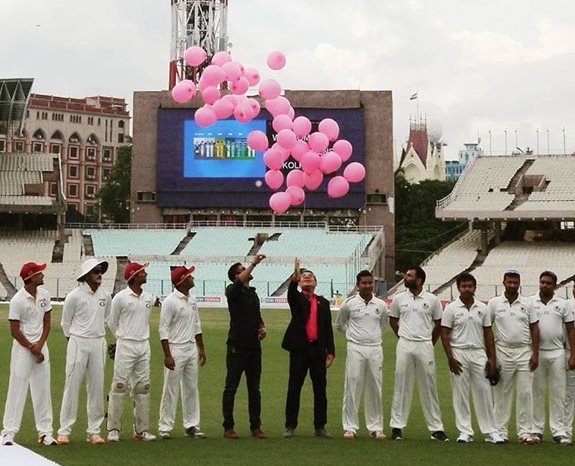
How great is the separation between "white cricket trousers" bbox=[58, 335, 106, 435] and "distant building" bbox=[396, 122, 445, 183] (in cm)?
11604

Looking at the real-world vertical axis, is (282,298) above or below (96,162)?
below

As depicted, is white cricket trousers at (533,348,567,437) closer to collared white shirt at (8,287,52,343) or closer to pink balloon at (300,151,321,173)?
collared white shirt at (8,287,52,343)

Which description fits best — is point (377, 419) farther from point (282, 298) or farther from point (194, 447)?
point (282, 298)

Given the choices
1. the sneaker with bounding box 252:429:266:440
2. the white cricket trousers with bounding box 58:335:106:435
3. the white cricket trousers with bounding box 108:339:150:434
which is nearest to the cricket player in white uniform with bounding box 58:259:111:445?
the white cricket trousers with bounding box 58:335:106:435

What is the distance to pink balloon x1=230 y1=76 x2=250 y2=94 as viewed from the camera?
33219mm

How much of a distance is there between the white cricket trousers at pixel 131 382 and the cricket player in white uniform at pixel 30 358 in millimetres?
648

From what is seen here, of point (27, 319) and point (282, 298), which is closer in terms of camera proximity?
point (27, 319)

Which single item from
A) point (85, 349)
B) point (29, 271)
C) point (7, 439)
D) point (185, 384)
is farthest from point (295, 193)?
point (7, 439)

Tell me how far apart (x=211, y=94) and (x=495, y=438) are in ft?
78.8

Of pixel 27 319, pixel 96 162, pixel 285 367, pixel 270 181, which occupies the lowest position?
pixel 285 367

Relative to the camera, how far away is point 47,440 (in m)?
11.0

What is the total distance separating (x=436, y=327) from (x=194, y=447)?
9.06 feet

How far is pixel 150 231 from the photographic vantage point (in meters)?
62.4

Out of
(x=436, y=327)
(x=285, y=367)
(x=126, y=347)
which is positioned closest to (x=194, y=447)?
(x=126, y=347)
